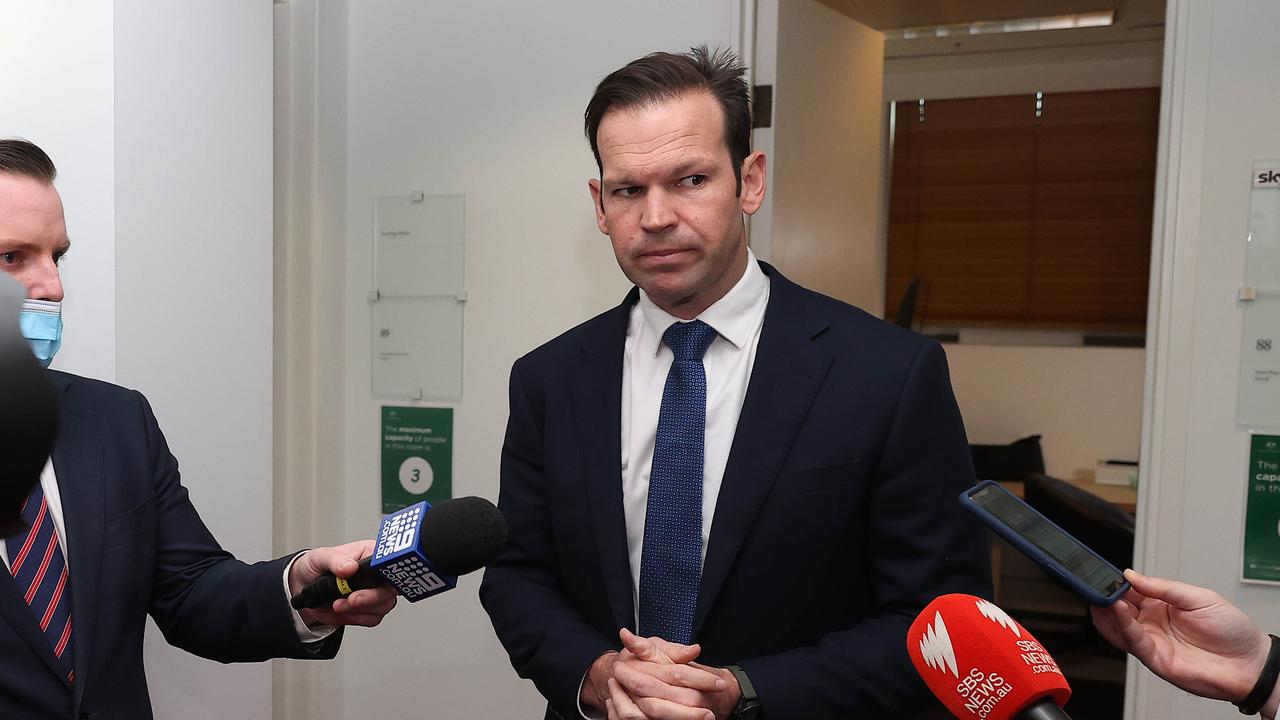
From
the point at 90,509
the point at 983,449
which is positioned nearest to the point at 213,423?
the point at 90,509

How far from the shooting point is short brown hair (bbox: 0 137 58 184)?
142 cm

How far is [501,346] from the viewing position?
2574 millimetres

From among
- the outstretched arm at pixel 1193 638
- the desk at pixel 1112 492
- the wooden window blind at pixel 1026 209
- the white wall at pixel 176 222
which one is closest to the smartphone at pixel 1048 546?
the outstretched arm at pixel 1193 638

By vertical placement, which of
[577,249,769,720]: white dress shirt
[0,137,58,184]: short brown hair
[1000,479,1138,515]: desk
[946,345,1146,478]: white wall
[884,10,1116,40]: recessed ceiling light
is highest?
[884,10,1116,40]: recessed ceiling light

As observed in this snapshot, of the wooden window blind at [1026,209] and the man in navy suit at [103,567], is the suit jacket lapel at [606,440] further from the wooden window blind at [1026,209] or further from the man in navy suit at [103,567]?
the wooden window blind at [1026,209]

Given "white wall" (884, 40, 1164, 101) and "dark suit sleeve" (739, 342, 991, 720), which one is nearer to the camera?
"dark suit sleeve" (739, 342, 991, 720)

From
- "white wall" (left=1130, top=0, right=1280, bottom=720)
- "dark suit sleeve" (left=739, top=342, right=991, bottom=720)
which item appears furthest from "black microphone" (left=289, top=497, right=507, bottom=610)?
"white wall" (left=1130, top=0, right=1280, bottom=720)

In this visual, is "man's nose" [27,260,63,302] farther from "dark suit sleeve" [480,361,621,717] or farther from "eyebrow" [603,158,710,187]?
"eyebrow" [603,158,710,187]

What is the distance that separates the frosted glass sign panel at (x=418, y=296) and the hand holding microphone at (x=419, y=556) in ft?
4.30

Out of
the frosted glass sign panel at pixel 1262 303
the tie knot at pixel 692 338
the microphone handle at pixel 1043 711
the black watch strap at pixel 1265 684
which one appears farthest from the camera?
the frosted glass sign panel at pixel 1262 303

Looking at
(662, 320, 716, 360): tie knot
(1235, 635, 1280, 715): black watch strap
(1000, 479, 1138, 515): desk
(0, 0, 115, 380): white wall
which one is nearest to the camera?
(1235, 635, 1280, 715): black watch strap

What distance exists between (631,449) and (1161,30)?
4.71 m

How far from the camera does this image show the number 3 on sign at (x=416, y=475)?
8.70ft

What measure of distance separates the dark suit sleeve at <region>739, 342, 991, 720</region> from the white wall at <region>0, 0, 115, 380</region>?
133cm
